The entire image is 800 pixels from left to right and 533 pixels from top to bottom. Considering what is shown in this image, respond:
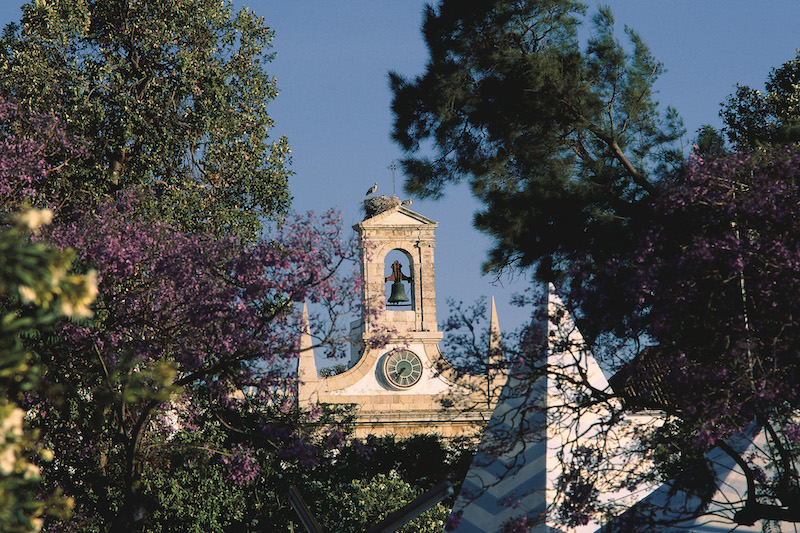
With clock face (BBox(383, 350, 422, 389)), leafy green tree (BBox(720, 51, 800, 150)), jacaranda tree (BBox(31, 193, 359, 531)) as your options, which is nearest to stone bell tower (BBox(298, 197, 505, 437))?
clock face (BBox(383, 350, 422, 389))

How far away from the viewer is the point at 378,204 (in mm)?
47188

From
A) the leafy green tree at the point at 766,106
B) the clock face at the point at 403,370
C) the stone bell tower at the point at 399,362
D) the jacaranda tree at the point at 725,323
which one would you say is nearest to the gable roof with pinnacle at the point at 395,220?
the stone bell tower at the point at 399,362

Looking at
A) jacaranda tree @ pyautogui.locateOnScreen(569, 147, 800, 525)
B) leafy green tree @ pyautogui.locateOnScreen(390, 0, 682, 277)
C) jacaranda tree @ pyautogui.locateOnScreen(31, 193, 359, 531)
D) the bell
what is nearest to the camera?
jacaranda tree @ pyautogui.locateOnScreen(569, 147, 800, 525)

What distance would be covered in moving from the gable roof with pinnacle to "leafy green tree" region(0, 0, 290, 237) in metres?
24.3

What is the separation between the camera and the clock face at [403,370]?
156 ft

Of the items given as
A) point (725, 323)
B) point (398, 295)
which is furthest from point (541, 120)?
point (398, 295)

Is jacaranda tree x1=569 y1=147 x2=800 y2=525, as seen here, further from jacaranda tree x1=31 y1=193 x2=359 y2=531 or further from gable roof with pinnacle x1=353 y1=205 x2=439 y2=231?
gable roof with pinnacle x1=353 y1=205 x2=439 y2=231

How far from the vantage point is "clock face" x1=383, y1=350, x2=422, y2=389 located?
47594mm

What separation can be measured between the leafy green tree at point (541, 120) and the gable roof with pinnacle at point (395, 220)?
91.2 feet

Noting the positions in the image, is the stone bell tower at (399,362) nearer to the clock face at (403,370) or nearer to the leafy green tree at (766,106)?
the clock face at (403,370)

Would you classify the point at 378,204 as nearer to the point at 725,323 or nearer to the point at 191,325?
the point at 191,325

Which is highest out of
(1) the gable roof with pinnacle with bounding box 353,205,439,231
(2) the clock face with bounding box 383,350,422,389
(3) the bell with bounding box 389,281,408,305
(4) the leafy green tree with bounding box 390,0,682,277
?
(1) the gable roof with pinnacle with bounding box 353,205,439,231

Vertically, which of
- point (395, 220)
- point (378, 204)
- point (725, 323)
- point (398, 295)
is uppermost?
point (378, 204)

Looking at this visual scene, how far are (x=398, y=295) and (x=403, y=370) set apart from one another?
555cm
